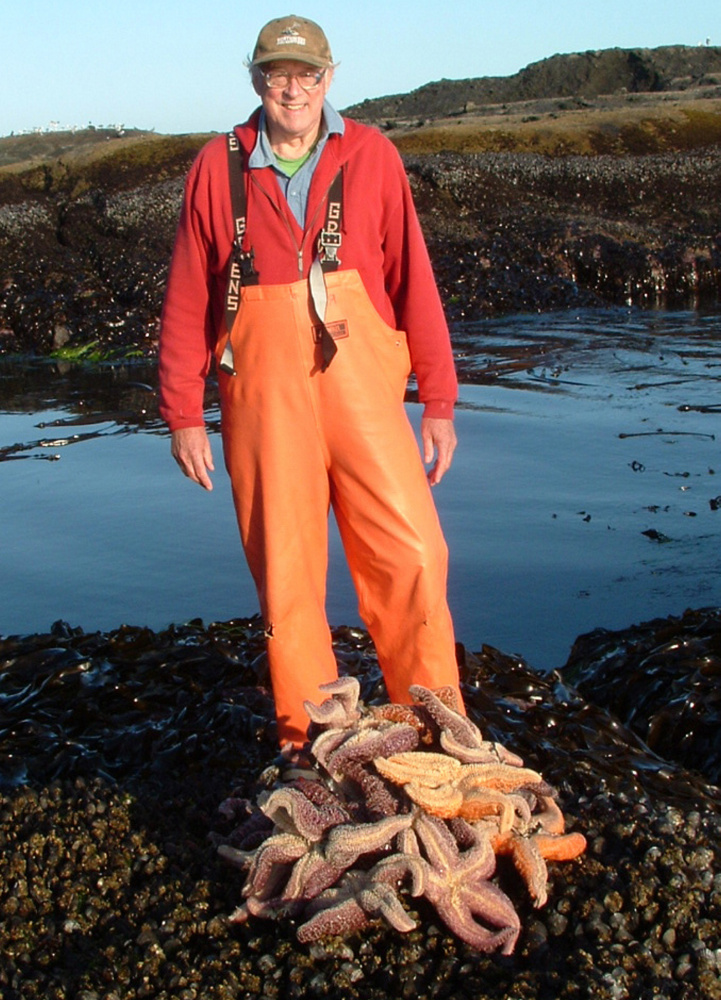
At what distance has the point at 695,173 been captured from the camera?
23.1 m

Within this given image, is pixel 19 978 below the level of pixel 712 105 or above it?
below

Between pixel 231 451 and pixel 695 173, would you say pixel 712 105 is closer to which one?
pixel 695 173

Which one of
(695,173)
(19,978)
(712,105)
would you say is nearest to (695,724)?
(19,978)

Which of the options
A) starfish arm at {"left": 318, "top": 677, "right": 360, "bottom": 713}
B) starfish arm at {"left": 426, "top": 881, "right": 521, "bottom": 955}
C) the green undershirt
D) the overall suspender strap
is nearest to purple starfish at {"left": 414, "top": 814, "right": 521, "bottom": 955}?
starfish arm at {"left": 426, "top": 881, "right": 521, "bottom": 955}

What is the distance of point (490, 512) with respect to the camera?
729 cm

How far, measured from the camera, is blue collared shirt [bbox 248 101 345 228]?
11.7 feet

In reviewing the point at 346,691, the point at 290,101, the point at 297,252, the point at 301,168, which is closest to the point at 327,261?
the point at 297,252

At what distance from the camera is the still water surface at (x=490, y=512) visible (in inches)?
234

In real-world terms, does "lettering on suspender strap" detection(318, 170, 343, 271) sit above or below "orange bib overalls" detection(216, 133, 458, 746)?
above

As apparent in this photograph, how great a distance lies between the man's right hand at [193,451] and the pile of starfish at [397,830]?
3.24 ft

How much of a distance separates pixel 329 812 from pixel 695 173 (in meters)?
22.6

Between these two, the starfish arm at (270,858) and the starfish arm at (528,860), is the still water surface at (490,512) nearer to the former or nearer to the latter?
the starfish arm at (528,860)

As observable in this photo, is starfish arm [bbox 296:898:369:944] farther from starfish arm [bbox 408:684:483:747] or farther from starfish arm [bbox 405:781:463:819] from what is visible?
starfish arm [bbox 408:684:483:747]

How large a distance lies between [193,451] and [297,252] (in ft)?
2.54
